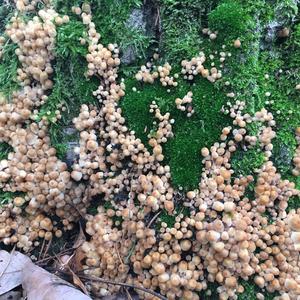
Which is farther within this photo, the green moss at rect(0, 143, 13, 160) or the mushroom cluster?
the green moss at rect(0, 143, 13, 160)

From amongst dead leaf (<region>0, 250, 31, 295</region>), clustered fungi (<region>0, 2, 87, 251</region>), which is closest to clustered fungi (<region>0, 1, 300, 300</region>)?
clustered fungi (<region>0, 2, 87, 251</region>)

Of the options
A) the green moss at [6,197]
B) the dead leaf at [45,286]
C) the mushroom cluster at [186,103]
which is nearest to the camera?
the dead leaf at [45,286]

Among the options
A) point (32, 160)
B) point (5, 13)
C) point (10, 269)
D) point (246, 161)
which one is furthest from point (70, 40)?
point (10, 269)

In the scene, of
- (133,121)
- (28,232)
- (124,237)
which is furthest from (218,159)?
(28,232)

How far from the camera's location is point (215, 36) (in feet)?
8.88

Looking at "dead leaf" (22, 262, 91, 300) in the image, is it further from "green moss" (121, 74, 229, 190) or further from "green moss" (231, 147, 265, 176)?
"green moss" (231, 147, 265, 176)

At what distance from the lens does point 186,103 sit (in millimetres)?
2715

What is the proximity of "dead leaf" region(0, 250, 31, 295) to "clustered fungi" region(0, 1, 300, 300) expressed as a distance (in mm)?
107

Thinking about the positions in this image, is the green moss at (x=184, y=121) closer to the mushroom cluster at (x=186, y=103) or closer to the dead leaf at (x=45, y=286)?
the mushroom cluster at (x=186, y=103)

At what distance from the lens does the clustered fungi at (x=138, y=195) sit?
2.49 meters

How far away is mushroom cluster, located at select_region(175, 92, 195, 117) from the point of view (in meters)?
2.67

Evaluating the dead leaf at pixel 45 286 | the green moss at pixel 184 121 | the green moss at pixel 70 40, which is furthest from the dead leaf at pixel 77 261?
the green moss at pixel 70 40

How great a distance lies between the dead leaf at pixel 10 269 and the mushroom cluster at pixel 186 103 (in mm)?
1381

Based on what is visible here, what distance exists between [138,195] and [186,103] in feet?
2.16
